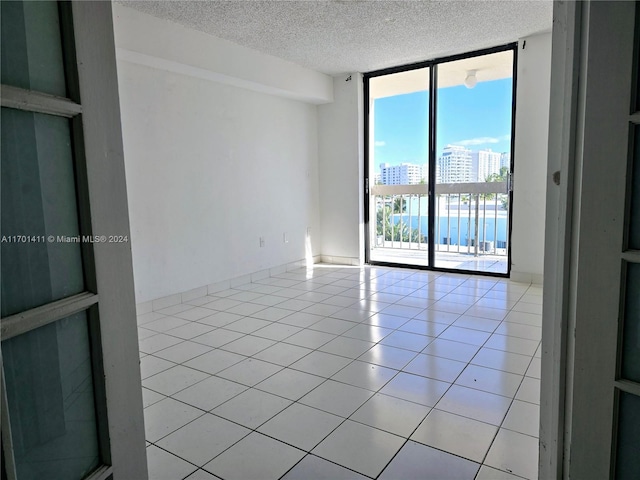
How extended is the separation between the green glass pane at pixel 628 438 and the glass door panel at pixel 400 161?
457cm

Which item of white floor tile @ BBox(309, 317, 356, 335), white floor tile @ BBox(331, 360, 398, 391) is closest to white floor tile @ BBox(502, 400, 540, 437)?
white floor tile @ BBox(331, 360, 398, 391)

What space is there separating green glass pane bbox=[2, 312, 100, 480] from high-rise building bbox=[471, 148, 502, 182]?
494 centimetres

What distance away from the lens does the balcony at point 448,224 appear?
543 centimetres

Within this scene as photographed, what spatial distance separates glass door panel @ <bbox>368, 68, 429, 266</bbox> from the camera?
5.29 m

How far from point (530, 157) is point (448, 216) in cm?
171

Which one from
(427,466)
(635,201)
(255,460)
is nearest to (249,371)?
(255,460)

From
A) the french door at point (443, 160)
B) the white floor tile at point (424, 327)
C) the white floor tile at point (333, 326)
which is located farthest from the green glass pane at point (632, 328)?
the french door at point (443, 160)

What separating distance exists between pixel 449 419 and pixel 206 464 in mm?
1097

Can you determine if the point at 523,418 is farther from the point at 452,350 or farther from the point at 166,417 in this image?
the point at 166,417

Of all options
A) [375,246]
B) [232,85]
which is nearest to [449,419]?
[232,85]

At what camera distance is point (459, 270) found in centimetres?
504

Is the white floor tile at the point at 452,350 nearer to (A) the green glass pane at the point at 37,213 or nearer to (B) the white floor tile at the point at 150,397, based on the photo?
(B) the white floor tile at the point at 150,397

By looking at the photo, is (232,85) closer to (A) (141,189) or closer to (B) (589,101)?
(A) (141,189)

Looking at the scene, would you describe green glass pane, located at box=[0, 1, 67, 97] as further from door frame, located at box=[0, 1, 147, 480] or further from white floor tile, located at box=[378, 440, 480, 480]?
white floor tile, located at box=[378, 440, 480, 480]
